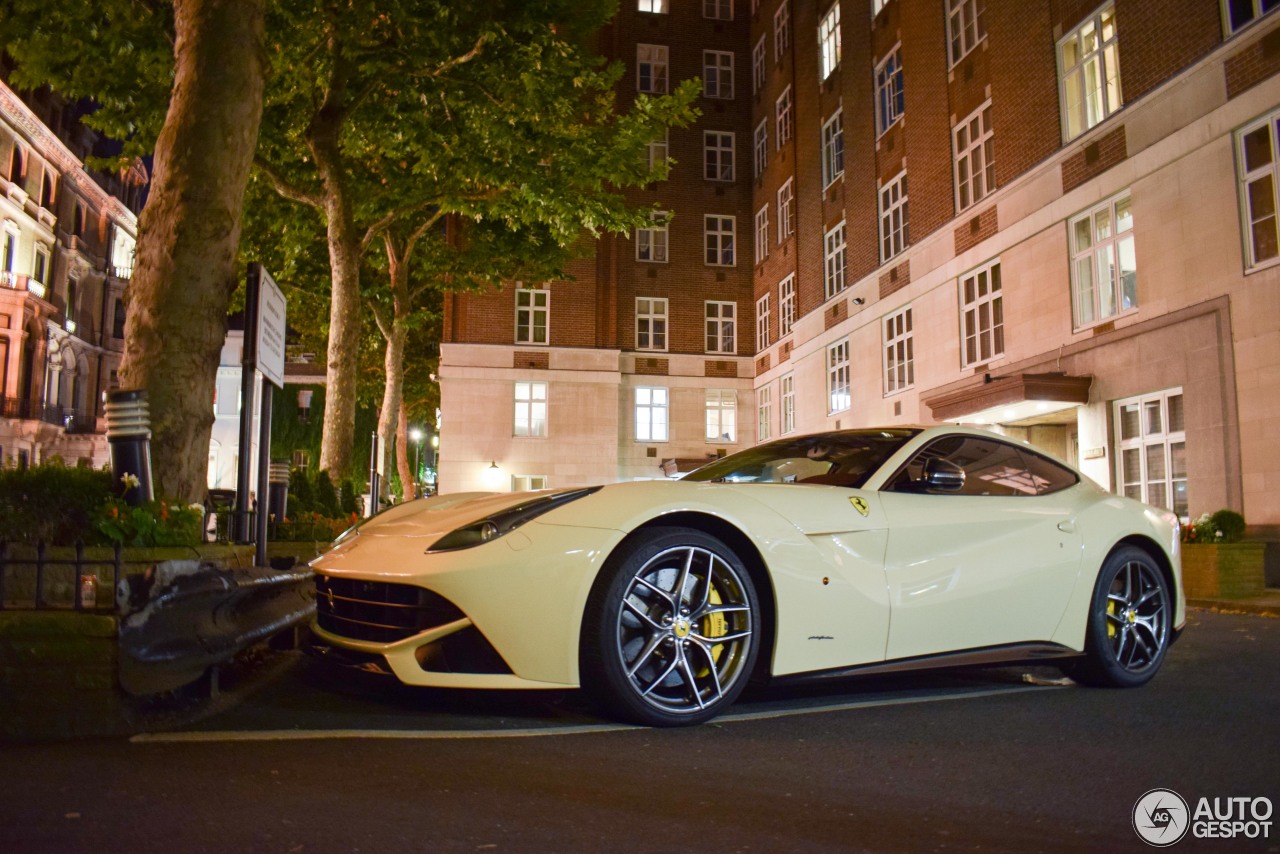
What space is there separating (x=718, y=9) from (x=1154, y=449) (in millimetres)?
28543

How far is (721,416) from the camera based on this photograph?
120 ft

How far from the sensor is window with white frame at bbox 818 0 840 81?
29.4 m

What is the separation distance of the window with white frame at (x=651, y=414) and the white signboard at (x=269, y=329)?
27.8m

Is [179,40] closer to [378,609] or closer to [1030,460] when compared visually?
[378,609]

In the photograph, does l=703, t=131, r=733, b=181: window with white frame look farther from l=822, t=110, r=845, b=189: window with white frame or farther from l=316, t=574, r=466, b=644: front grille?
l=316, t=574, r=466, b=644: front grille

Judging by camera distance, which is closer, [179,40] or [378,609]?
[378,609]

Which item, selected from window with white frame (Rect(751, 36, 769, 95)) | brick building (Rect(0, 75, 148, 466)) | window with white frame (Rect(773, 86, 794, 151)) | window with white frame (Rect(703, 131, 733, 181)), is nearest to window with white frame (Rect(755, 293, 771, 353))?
window with white frame (Rect(703, 131, 733, 181))

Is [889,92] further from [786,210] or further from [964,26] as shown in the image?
[786,210]

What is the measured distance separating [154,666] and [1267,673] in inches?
235

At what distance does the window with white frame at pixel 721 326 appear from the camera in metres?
37.1

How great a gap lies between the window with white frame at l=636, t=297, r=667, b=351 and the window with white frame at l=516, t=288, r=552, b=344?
3625mm

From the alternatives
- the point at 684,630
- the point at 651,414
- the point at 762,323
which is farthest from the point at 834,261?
the point at 684,630

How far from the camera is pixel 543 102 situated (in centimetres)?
1647

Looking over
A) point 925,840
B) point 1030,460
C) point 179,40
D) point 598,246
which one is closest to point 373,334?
point 598,246
